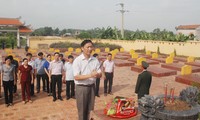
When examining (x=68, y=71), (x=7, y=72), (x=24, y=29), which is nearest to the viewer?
(x=7, y=72)

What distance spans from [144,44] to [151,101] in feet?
81.1

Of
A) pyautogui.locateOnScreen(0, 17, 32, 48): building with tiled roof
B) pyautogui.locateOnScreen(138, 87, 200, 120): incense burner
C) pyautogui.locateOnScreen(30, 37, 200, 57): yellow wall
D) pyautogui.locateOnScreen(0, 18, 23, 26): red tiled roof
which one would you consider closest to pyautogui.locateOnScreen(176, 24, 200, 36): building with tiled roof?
pyautogui.locateOnScreen(30, 37, 200, 57): yellow wall

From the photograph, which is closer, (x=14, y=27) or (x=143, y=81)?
(x=143, y=81)

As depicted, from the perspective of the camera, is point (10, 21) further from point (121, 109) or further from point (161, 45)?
point (121, 109)

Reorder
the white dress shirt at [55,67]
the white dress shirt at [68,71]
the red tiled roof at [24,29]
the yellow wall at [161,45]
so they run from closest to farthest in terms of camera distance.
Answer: the white dress shirt at [55,67] → the white dress shirt at [68,71] → the yellow wall at [161,45] → the red tiled roof at [24,29]

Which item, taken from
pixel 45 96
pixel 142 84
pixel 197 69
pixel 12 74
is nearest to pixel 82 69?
pixel 142 84

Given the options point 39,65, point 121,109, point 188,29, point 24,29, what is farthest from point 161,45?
point 188,29

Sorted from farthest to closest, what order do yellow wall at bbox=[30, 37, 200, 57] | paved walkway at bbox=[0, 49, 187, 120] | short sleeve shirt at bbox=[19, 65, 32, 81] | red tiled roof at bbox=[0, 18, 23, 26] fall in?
red tiled roof at bbox=[0, 18, 23, 26] → yellow wall at bbox=[30, 37, 200, 57] → short sleeve shirt at bbox=[19, 65, 32, 81] → paved walkway at bbox=[0, 49, 187, 120]

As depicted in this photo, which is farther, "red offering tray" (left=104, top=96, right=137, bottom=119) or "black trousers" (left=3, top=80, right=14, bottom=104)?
"black trousers" (left=3, top=80, right=14, bottom=104)

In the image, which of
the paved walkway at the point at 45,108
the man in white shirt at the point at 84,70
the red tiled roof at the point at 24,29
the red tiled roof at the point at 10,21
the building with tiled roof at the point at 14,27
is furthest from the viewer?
the red tiled roof at the point at 24,29

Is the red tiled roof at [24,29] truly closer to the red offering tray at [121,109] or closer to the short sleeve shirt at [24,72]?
the short sleeve shirt at [24,72]

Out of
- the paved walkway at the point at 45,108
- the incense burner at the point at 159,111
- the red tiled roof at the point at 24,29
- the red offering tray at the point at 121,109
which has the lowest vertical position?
the paved walkway at the point at 45,108

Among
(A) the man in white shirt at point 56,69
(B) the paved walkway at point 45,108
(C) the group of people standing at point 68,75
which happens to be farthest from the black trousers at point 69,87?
(A) the man in white shirt at point 56,69

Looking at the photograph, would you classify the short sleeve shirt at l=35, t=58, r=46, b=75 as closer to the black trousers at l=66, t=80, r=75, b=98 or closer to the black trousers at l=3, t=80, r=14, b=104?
the black trousers at l=66, t=80, r=75, b=98
